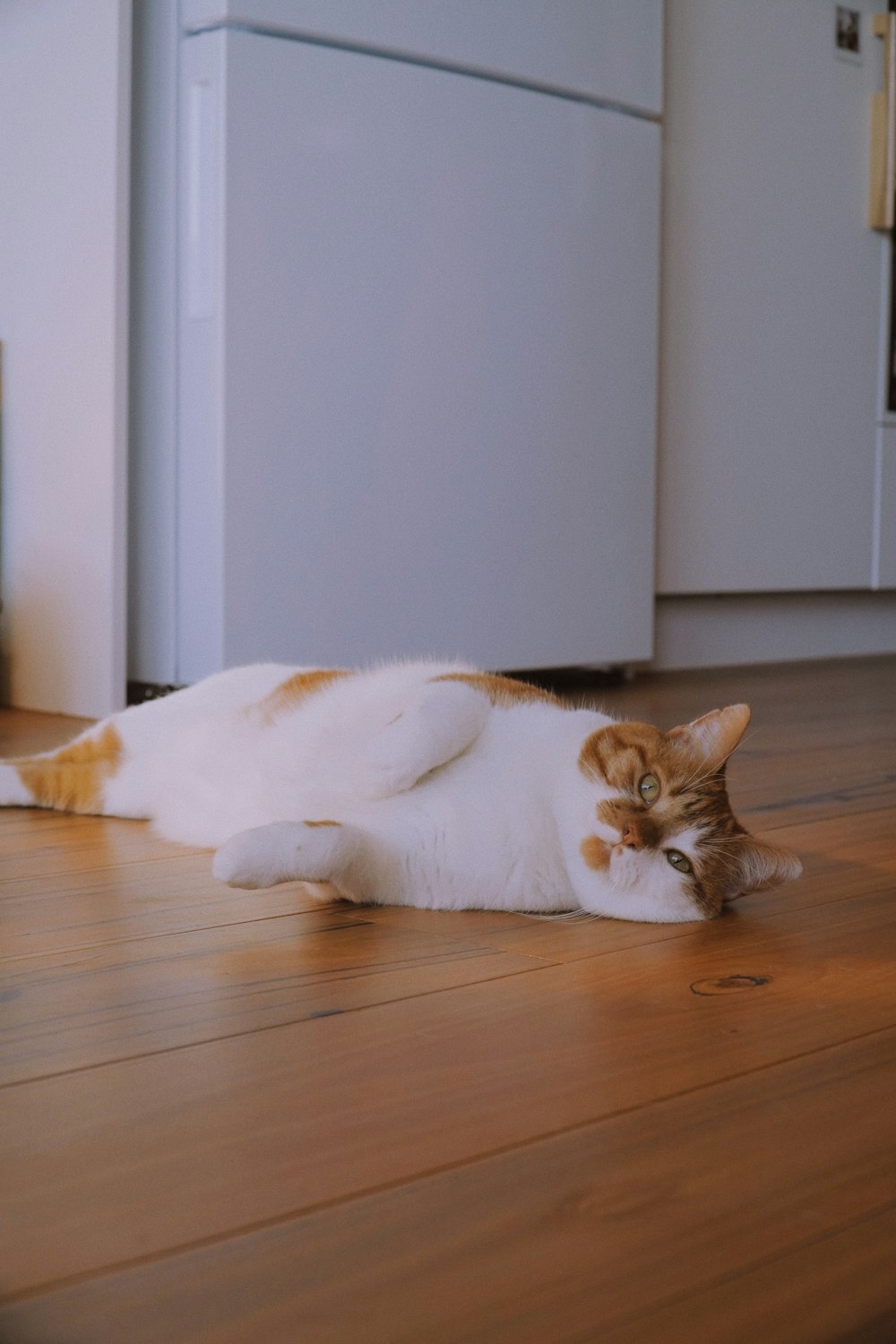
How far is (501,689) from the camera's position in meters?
1.37

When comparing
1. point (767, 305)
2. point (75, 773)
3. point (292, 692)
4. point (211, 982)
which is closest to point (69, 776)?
point (75, 773)

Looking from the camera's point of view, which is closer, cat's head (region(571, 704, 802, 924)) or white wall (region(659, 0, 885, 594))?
cat's head (region(571, 704, 802, 924))

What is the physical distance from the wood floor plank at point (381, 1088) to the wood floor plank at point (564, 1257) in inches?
1.2

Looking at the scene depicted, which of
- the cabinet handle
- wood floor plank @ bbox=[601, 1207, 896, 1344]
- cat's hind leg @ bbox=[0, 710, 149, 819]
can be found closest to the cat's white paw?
cat's hind leg @ bbox=[0, 710, 149, 819]

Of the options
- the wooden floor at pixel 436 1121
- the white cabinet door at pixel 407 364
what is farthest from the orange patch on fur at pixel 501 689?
the white cabinet door at pixel 407 364

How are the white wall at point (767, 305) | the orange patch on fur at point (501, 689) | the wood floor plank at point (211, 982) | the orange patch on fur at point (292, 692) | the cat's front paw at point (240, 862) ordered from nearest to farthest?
the wood floor plank at point (211, 982), the cat's front paw at point (240, 862), the orange patch on fur at point (501, 689), the orange patch on fur at point (292, 692), the white wall at point (767, 305)

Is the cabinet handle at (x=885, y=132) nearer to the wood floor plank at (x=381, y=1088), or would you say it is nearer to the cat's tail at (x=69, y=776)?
the cat's tail at (x=69, y=776)

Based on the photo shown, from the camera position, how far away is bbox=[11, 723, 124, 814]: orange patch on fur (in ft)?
5.26

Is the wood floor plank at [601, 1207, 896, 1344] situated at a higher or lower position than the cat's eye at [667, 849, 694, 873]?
lower

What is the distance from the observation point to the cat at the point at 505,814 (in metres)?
1.15

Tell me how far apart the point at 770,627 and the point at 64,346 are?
6.94ft

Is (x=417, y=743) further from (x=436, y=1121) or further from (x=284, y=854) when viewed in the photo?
(x=436, y=1121)

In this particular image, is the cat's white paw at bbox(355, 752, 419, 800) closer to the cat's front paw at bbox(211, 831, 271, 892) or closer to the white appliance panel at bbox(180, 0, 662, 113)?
the cat's front paw at bbox(211, 831, 271, 892)

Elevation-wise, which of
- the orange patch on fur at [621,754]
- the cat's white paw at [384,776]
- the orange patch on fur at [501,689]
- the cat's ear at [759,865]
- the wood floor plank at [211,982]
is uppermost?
the orange patch on fur at [501,689]
